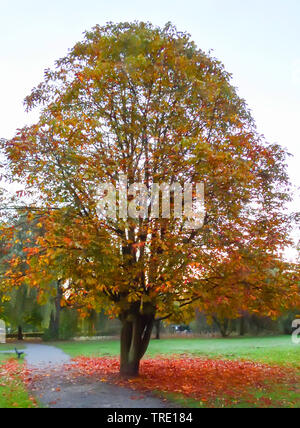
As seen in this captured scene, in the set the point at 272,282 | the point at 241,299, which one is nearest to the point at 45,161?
the point at 241,299

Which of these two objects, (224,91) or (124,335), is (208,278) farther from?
(224,91)

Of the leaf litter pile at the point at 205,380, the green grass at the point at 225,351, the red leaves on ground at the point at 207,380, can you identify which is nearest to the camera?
the leaf litter pile at the point at 205,380

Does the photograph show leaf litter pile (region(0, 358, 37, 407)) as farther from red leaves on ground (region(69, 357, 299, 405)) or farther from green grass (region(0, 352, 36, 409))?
red leaves on ground (region(69, 357, 299, 405))

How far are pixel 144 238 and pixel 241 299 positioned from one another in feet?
10.3

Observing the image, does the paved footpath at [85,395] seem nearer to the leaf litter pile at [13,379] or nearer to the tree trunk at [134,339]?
the leaf litter pile at [13,379]

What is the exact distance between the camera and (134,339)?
35.8 ft
